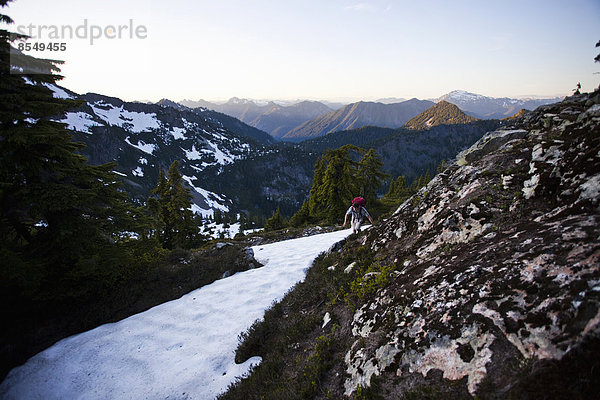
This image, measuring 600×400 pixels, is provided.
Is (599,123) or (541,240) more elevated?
(599,123)

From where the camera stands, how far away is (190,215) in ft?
92.3

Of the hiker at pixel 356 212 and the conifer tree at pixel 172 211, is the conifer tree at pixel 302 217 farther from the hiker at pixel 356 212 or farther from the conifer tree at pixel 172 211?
the hiker at pixel 356 212

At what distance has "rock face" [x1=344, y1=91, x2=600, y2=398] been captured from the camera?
2.73 m

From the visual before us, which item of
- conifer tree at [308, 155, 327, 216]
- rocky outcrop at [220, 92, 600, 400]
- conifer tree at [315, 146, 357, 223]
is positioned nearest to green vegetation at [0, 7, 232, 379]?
rocky outcrop at [220, 92, 600, 400]

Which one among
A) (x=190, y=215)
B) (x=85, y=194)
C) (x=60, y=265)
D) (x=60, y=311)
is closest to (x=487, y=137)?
(x=85, y=194)

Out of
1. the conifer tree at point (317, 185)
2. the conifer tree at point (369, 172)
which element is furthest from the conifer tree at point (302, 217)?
the conifer tree at point (369, 172)

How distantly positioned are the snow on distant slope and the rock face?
147 inches

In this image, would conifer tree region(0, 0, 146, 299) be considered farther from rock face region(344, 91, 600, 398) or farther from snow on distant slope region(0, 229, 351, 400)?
rock face region(344, 91, 600, 398)

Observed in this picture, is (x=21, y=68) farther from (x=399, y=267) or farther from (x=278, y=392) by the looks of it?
(x=399, y=267)

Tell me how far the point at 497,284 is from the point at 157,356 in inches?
315

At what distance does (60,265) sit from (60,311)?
1.74 metres

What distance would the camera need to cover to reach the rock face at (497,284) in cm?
273

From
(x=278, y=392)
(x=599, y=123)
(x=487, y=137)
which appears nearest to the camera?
(x=278, y=392)

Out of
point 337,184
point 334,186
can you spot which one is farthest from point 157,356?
point 337,184
